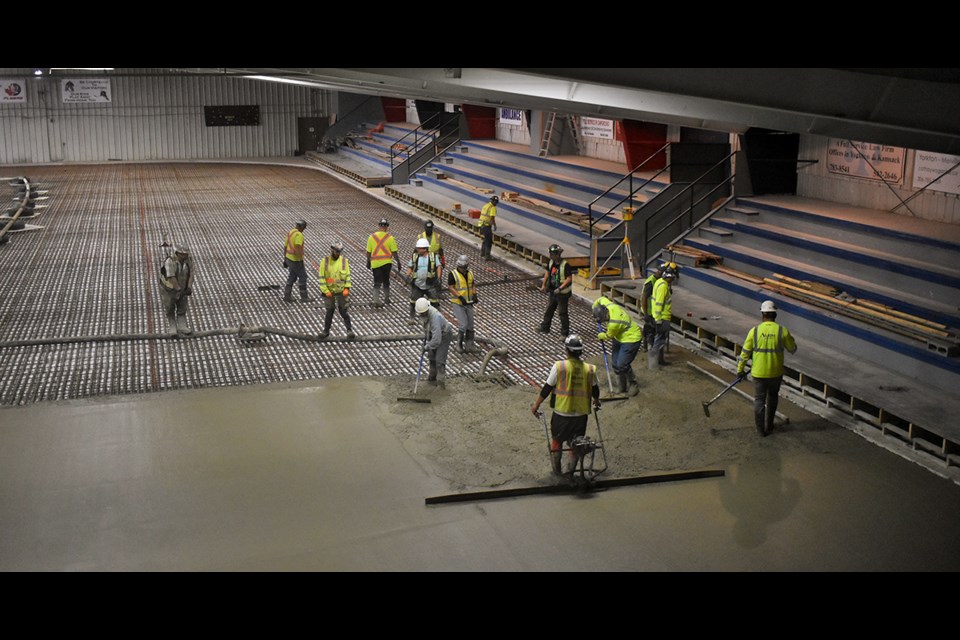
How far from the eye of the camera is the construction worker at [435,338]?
12.8 meters

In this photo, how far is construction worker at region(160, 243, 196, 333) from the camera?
15031 millimetres

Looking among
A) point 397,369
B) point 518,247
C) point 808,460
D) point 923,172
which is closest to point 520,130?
point 518,247

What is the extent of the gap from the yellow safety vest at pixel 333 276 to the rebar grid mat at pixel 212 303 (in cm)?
89

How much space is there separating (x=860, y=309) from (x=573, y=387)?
618 centimetres

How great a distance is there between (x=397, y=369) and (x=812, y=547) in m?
6.77

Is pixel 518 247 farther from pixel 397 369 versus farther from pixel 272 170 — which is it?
pixel 272 170

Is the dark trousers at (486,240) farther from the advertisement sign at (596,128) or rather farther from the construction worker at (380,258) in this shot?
the advertisement sign at (596,128)

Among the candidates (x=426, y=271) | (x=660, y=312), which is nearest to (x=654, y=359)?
(x=660, y=312)

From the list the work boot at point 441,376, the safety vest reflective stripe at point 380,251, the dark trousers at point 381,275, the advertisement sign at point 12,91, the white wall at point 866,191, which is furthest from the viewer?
the advertisement sign at point 12,91

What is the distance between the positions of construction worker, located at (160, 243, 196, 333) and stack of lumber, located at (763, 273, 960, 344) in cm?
907

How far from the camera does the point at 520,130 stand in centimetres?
3297

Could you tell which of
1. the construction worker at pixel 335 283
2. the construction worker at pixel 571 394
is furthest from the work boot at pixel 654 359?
the construction worker at pixel 335 283

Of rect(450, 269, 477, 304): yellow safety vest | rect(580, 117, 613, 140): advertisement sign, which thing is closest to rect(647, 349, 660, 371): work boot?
rect(450, 269, 477, 304): yellow safety vest

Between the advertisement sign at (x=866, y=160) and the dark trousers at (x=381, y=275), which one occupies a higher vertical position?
the advertisement sign at (x=866, y=160)
